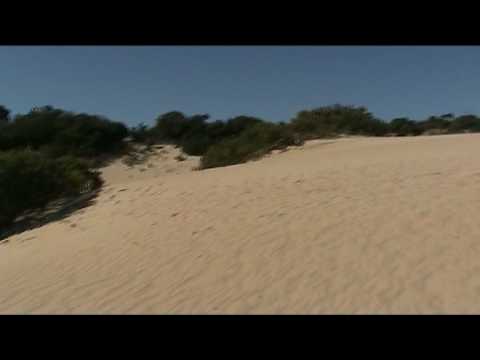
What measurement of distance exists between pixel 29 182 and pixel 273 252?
32.1ft

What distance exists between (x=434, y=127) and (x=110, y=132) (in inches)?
1540

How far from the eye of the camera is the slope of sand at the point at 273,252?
140 inches

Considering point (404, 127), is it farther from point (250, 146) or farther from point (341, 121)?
point (250, 146)

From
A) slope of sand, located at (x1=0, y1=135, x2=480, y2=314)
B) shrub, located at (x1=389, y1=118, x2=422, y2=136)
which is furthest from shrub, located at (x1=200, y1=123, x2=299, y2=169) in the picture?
shrub, located at (x1=389, y1=118, x2=422, y2=136)

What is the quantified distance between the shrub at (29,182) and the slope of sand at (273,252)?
7.62 feet

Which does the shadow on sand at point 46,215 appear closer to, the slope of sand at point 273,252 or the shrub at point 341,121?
the slope of sand at point 273,252

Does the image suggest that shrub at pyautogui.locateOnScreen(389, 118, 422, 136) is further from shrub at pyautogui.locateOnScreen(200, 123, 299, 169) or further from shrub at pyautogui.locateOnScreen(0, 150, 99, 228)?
shrub at pyautogui.locateOnScreen(0, 150, 99, 228)

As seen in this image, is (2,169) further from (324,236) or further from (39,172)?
(324,236)

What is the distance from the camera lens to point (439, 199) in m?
6.04

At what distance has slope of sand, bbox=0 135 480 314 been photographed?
11.7 ft

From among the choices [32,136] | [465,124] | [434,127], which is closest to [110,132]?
[32,136]
